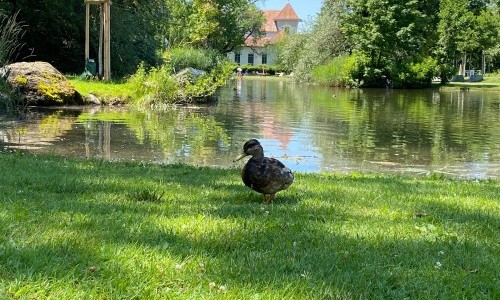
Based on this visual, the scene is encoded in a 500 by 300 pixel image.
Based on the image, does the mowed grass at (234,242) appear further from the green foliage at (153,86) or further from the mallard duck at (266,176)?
the green foliage at (153,86)

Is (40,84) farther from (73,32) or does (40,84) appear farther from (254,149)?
(254,149)

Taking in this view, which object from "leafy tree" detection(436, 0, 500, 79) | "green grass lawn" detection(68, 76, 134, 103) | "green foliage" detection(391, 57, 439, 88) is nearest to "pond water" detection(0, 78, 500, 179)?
"green grass lawn" detection(68, 76, 134, 103)

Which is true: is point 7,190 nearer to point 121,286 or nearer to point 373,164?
point 121,286

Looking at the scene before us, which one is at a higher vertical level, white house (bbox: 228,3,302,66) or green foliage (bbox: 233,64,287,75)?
white house (bbox: 228,3,302,66)

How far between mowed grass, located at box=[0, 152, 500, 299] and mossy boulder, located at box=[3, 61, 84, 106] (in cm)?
1215

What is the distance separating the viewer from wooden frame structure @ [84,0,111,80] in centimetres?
2297

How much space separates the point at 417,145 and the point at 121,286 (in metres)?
11.8

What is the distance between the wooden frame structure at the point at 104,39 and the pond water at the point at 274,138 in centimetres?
499

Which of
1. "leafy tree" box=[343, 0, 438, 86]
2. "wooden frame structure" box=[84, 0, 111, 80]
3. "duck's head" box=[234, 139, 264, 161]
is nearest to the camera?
"duck's head" box=[234, 139, 264, 161]

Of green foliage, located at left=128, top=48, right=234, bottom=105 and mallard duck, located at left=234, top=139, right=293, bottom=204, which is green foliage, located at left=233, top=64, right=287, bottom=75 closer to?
green foliage, located at left=128, top=48, right=234, bottom=105

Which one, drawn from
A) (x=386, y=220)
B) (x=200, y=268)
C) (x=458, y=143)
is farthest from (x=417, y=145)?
(x=200, y=268)

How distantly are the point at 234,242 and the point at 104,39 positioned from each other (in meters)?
21.4

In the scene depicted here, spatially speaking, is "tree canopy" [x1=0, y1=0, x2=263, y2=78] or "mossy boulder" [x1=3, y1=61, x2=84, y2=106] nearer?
"mossy boulder" [x1=3, y1=61, x2=84, y2=106]

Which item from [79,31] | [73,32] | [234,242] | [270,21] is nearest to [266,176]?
[234,242]
